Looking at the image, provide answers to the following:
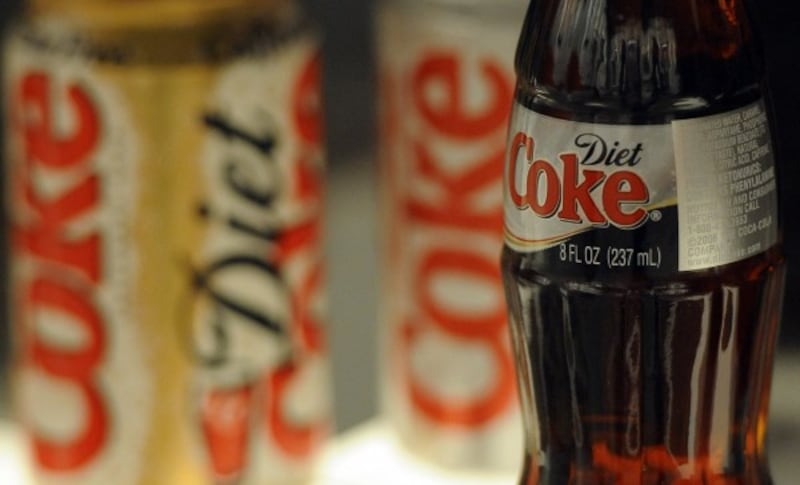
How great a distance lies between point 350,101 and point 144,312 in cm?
32

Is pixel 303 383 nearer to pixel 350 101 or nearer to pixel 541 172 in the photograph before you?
pixel 350 101

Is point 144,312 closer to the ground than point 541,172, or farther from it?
closer to the ground

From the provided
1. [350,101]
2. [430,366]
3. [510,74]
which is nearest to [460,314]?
[430,366]

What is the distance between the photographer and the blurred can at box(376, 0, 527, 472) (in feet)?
3.02

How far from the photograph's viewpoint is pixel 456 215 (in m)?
0.96

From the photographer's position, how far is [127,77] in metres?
0.88

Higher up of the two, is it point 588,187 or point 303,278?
point 588,187

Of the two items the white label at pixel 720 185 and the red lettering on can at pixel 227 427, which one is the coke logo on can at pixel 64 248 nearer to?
the red lettering on can at pixel 227 427

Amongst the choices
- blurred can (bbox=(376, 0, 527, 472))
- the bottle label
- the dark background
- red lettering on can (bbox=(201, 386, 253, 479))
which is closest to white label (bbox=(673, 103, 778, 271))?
the bottle label

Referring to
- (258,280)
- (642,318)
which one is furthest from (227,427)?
(642,318)

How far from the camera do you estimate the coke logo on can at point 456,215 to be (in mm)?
927

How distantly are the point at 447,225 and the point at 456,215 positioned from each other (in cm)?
1

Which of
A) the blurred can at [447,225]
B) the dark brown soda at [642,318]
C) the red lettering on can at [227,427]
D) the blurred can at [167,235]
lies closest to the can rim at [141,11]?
the blurred can at [167,235]

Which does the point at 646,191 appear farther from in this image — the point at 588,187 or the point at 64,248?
the point at 64,248
